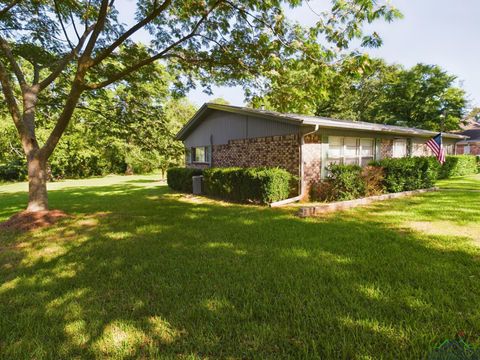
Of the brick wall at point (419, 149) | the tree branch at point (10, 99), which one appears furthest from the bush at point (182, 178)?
the brick wall at point (419, 149)

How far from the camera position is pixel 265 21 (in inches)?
255

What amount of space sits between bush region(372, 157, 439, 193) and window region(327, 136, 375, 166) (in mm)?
1327

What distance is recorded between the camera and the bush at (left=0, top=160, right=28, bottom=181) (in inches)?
1019

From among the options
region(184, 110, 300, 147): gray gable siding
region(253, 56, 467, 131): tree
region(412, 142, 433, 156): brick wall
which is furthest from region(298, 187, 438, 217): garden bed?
region(253, 56, 467, 131): tree

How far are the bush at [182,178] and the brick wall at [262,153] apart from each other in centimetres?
157

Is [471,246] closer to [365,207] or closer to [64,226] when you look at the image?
[365,207]

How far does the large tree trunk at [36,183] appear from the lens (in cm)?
741

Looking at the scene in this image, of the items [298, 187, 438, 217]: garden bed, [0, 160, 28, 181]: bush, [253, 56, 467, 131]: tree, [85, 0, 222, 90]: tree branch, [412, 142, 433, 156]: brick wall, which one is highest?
[253, 56, 467, 131]: tree

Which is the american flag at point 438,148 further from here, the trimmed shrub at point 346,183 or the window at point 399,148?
the trimmed shrub at point 346,183

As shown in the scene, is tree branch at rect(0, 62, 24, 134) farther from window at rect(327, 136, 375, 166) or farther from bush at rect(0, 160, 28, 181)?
bush at rect(0, 160, 28, 181)

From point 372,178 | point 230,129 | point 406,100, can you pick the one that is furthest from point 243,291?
point 406,100

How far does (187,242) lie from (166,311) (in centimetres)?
238

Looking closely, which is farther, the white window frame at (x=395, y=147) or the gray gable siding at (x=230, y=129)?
Answer: the white window frame at (x=395, y=147)

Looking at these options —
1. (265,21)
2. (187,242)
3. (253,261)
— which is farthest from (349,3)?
(187,242)
